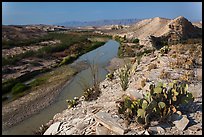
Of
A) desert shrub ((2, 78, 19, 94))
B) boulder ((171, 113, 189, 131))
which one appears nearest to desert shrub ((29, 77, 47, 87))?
desert shrub ((2, 78, 19, 94))

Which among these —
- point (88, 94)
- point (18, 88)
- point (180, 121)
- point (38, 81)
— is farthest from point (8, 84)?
point (180, 121)

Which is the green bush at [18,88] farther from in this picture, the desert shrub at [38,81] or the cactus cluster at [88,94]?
the cactus cluster at [88,94]

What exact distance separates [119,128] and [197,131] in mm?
1799

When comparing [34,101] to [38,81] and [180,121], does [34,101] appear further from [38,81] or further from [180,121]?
[180,121]

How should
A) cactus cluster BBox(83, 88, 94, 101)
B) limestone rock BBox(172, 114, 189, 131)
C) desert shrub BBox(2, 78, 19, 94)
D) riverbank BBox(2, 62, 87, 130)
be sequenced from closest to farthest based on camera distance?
1. limestone rock BBox(172, 114, 189, 131)
2. cactus cluster BBox(83, 88, 94, 101)
3. riverbank BBox(2, 62, 87, 130)
4. desert shrub BBox(2, 78, 19, 94)


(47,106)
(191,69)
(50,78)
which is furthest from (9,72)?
(191,69)

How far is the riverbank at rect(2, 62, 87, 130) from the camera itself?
12.5m

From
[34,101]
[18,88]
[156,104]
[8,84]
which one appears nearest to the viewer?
[156,104]

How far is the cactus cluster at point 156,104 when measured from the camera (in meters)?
7.16

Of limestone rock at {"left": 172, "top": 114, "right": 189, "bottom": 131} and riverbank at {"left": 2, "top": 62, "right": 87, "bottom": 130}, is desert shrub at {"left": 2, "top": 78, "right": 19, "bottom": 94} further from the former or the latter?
limestone rock at {"left": 172, "top": 114, "right": 189, "bottom": 131}

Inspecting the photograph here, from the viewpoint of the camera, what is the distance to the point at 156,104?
7.33 meters

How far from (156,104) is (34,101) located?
862cm

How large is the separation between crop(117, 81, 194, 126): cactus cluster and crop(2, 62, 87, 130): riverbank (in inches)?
235

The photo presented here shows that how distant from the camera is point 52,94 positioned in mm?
15516
